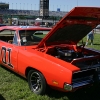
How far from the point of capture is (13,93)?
13.9 ft

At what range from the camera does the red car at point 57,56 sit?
12.2 feet

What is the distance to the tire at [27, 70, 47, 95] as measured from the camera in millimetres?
3973

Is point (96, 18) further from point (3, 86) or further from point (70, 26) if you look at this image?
point (3, 86)

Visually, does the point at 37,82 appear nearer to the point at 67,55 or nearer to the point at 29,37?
the point at 67,55

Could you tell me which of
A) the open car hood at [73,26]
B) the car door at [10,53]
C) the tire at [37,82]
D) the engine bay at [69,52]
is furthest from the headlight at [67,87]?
the car door at [10,53]

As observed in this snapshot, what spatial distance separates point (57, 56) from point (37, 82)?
82cm

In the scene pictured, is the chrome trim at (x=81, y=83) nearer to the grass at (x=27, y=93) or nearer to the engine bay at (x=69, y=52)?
the grass at (x=27, y=93)

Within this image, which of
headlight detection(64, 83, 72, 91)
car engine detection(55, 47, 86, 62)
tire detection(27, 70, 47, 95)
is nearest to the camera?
headlight detection(64, 83, 72, 91)

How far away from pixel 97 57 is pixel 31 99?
1666 mm

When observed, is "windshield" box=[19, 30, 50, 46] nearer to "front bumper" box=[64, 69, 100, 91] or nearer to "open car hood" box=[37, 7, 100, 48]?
"open car hood" box=[37, 7, 100, 48]

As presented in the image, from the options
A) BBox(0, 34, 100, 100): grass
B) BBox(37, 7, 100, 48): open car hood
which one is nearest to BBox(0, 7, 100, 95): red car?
BBox(37, 7, 100, 48): open car hood

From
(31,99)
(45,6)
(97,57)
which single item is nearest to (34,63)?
(31,99)

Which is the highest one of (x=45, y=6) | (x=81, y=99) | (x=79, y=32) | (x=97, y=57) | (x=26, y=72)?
(x=45, y=6)

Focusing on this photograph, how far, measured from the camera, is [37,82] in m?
4.18
